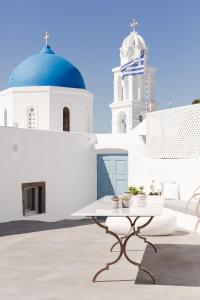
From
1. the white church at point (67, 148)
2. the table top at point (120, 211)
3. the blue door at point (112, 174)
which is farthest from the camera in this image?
the blue door at point (112, 174)

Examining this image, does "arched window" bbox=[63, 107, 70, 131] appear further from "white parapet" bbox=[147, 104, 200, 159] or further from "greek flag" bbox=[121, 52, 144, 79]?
"white parapet" bbox=[147, 104, 200, 159]

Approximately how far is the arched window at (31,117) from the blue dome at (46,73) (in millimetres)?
1234

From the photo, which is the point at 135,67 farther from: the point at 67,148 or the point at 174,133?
the point at 174,133

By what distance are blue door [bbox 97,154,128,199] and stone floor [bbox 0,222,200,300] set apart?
19.4 ft

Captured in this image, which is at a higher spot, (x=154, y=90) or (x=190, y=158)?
(x=154, y=90)

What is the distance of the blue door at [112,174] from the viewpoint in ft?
52.1

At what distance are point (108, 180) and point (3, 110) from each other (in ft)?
21.9

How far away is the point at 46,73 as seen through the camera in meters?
19.0

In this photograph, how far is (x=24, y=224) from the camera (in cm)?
1185

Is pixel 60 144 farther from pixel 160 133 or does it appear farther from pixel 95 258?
pixel 95 258

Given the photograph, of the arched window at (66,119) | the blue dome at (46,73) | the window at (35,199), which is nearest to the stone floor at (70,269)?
the window at (35,199)

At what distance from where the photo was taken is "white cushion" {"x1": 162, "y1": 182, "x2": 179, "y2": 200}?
1233 cm

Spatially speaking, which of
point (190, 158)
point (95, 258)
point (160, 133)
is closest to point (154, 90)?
point (160, 133)

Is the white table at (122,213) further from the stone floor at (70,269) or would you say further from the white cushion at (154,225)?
the white cushion at (154,225)
